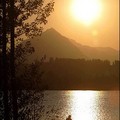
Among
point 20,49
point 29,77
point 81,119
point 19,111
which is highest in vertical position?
point 20,49

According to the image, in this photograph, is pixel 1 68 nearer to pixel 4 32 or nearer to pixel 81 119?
pixel 4 32

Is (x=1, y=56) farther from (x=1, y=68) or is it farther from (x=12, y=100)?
(x=12, y=100)

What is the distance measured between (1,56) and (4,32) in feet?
3.87

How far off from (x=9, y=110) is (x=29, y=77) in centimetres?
187

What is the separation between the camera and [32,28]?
2173cm

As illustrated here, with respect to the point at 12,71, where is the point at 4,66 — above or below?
above

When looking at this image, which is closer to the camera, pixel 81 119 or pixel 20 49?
pixel 20 49

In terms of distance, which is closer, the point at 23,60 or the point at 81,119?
the point at 23,60

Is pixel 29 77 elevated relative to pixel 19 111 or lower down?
elevated

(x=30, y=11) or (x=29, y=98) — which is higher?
(x=30, y=11)

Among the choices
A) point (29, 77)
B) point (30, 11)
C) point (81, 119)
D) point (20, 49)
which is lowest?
point (81, 119)

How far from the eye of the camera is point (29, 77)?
69.5 ft

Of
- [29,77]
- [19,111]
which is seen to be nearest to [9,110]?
[19,111]

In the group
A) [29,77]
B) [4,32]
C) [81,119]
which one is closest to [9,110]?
[29,77]
